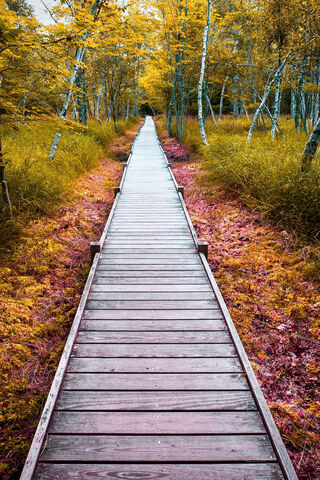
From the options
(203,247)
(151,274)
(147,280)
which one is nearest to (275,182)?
(203,247)

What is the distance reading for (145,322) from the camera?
328 cm

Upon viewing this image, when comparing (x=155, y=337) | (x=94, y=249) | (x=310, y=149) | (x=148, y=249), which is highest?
(x=310, y=149)

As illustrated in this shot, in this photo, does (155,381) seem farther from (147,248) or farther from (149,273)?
(147,248)

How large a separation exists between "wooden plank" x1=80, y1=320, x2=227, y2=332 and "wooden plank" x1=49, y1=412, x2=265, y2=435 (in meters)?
1.00

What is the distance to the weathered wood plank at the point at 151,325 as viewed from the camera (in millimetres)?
3174

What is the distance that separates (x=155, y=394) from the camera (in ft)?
7.91

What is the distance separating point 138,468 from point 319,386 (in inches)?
80.4

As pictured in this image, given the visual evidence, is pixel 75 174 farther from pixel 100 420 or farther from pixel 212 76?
pixel 212 76

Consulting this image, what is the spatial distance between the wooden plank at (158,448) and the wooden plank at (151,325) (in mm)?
1183

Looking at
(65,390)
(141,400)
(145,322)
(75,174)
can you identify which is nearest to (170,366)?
(141,400)

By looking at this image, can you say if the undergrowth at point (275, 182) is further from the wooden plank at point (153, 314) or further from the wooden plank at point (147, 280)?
the wooden plank at point (153, 314)

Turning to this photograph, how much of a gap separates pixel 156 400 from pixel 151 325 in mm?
955

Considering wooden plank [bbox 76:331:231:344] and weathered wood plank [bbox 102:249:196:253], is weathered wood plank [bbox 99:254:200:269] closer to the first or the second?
weathered wood plank [bbox 102:249:196:253]

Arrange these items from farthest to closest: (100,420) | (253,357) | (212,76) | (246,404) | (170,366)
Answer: (212,76) → (253,357) → (170,366) → (246,404) → (100,420)
